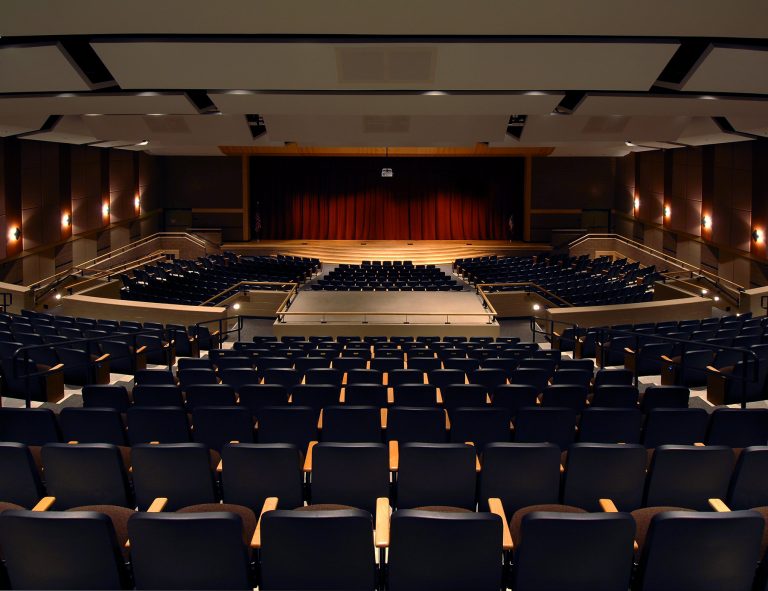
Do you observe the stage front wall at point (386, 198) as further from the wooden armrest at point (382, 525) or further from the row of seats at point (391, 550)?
the row of seats at point (391, 550)

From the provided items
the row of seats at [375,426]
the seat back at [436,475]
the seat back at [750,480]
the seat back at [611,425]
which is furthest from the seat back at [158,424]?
the seat back at [750,480]

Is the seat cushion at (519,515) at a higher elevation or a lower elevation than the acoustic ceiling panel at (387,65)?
lower

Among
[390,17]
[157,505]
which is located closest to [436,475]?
[157,505]

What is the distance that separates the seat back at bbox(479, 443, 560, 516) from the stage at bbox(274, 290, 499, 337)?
35.9 feet

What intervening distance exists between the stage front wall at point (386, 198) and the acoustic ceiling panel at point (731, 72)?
75.9 feet

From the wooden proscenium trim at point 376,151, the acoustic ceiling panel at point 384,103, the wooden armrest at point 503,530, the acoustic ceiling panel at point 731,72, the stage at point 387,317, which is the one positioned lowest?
the wooden armrest at point 503,530

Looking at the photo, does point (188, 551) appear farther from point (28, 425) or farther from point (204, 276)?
point (204, 276)

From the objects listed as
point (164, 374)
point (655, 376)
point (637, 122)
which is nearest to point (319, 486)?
point (164, 374)

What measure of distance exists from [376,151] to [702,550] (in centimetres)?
2811

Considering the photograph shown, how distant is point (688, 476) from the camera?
14.7ft

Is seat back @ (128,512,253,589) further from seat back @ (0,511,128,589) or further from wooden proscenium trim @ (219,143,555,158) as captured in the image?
wooden proscenium trim @ (219,143,555,158)

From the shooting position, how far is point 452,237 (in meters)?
34.4

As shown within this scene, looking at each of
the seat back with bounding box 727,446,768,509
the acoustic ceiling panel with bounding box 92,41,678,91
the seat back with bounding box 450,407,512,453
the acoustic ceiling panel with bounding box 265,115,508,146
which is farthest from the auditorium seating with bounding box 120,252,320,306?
the seat back with bounding box 727,446,768,509

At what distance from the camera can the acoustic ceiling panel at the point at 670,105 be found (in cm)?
1229
